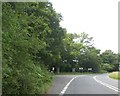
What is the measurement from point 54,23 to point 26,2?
1067 inches

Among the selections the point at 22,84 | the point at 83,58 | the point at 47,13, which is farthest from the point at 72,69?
the point at 22,84

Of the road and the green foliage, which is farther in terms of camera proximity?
the road

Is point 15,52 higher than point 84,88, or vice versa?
point 15,52

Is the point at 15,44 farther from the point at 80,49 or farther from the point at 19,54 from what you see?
the point at 80,49

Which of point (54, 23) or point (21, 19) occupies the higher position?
point (54, 23)

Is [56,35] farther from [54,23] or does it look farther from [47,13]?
[47,13]

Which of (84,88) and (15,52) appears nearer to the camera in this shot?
(15,52)

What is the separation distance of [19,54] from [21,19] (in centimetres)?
139

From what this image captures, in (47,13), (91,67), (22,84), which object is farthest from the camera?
(91,67)

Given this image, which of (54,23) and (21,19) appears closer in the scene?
(21,19)

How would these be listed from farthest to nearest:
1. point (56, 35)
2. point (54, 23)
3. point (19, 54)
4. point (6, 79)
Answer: point (56, 35)
point (54, 23)
point (19, 54)
point (6, 79)

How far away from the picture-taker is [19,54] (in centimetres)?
1344

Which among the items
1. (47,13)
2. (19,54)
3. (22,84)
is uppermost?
(47,13)

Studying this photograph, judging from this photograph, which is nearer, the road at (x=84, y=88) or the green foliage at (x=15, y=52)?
the green foliage at (x=15, y=52)
